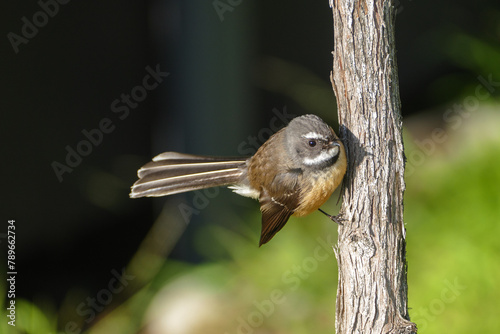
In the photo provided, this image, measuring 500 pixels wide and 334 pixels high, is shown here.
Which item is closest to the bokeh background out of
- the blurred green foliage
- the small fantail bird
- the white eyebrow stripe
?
the blurred green foliage

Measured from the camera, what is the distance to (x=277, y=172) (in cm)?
388

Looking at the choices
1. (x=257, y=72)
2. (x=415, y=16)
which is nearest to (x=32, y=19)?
(x=257, y=72)

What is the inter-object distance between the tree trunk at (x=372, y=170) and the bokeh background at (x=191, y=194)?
6.25 feet

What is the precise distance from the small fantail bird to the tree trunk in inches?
9.5

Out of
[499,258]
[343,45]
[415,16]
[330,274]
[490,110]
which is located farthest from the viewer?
[415,16]

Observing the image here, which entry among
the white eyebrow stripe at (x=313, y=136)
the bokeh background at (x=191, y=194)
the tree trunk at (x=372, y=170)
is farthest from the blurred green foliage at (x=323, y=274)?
the white eyebrow stripe at (x=313, y=136)

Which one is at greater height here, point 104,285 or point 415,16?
point 415,16

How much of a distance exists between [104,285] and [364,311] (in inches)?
153

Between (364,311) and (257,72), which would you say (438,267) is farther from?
(257,72)

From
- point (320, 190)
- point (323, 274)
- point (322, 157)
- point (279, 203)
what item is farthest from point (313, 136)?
point (323, 274)

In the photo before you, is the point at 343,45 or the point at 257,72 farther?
the point at 257,72

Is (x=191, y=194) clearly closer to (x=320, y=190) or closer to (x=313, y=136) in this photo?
(x=320, y=190)

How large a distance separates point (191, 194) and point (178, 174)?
2.36 metres

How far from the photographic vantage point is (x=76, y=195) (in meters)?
6.11
